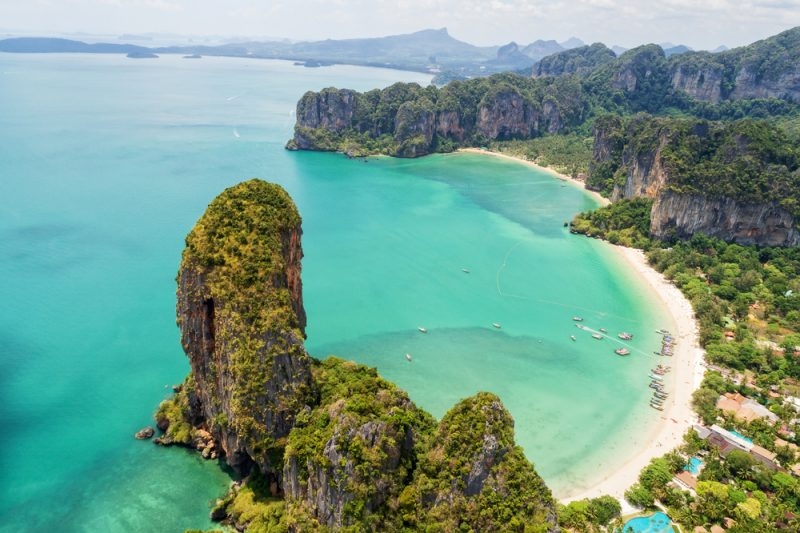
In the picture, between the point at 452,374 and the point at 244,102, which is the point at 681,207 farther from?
the point at 244,102

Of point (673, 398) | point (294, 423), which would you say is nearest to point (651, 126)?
point (673, 398)

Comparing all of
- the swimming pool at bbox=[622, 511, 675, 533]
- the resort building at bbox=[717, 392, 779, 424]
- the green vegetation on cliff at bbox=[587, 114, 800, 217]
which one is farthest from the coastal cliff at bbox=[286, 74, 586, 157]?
the swimming pool at bbox=[622, 511, 675, 533]

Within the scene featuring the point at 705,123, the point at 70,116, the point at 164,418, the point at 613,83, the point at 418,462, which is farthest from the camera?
the point at 613,83

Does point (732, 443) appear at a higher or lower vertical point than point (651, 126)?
lower

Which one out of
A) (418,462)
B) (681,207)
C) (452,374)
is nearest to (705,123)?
(681,207)

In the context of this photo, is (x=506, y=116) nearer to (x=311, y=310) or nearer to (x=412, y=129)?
(x=412, y=129)

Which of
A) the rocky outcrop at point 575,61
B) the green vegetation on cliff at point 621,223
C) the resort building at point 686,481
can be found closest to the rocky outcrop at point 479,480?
the resort building at point 686,481
